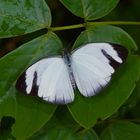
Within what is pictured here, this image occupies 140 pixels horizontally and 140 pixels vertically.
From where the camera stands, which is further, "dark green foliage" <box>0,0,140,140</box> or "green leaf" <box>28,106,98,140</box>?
"green leaf" <box>28,106,98,140</box>

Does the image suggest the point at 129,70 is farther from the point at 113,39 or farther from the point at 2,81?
the point at 2,81

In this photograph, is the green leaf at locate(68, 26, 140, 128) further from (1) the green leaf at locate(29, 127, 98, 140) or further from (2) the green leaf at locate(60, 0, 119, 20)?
(1) the green leaf at locate(29, 127, 98, 140)

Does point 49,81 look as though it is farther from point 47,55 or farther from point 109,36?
point 109,36

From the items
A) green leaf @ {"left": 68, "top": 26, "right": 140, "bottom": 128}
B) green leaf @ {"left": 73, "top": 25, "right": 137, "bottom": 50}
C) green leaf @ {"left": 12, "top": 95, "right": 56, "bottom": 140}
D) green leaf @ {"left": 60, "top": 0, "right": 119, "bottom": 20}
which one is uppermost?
green leaf @ {"left": 60, "top": 0, "right": 119, "bottom": 20}

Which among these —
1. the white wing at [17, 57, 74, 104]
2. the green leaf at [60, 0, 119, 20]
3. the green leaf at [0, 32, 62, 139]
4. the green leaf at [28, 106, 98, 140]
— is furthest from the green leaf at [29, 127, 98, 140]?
the green leaf at [60, 0, 119, 20]

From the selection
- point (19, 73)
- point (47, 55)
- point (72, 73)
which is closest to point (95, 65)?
point (72, 73)

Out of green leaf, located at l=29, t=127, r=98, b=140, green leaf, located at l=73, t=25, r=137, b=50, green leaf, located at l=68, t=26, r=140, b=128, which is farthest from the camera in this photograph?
green leaf, located at l=29, t=127, r=98, b=140
